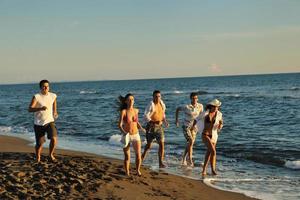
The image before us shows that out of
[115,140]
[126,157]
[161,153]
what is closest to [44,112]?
[126,157]

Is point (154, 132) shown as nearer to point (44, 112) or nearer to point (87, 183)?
point (44, 112)

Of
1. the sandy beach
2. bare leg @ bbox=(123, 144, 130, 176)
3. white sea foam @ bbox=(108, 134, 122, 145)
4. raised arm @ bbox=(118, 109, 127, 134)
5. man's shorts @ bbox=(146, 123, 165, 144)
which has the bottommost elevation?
white sea foam @ bbox=(108, 134, 122, 145)

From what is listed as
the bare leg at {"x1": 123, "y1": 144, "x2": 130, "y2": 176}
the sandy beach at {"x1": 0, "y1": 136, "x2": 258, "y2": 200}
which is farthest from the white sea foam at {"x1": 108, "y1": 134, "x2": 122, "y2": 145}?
the bare leg at {"x1": 123, "y1": 144, "x2": 130, "y2": 176}

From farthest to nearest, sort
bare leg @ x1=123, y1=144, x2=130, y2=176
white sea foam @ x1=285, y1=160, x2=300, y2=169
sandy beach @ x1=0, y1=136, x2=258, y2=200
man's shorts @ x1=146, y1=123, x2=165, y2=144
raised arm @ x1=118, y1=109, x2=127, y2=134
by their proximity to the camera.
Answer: white sea foam @ x1=285, y1=160, x2=300, y2=169, man's shorts @ x1=146, y1=123, x2=165, y2=144, bare leg @ x1=123, y1=144, x2=130, y2=176, raised arm @ x1=118, y1=109, x2=127, y2=134, sandy beach @ x1=0, y1=136, x2=258, y2=200

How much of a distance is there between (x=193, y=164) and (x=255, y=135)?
7052 millimetres

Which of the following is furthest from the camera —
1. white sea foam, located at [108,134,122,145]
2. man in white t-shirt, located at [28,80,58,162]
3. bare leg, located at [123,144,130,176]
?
white sea foam, located at [108,134,122,145]

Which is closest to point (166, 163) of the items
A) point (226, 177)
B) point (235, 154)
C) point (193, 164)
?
point (193, 164)

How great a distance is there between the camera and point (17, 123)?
24422 millimetres

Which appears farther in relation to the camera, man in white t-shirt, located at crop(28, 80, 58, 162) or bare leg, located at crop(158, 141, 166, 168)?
bare leg, located at crop(158, 141, 166, 168)

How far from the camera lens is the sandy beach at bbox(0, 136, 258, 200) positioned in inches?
274

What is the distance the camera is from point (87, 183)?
7.48 m

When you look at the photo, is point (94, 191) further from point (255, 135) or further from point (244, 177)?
point (255, 135)

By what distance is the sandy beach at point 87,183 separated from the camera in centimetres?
697

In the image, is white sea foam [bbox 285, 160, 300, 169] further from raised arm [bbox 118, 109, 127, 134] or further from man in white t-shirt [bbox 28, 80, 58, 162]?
man in white t-shirt [bbox 28, 80, 58, 162]
